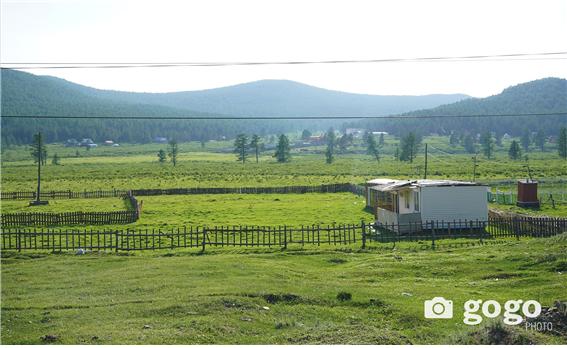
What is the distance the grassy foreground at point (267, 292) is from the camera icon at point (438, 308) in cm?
24

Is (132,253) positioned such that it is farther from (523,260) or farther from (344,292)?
(523,260)

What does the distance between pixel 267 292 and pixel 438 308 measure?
5.29 metres

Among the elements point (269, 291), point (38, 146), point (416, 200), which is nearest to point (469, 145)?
point (38, 146)

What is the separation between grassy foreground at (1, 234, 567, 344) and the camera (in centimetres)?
1543

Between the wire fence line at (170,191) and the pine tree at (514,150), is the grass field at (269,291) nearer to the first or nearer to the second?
the wire fence line at (170,191)

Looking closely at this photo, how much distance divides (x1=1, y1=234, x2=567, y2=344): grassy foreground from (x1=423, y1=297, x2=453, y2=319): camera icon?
24 centimetres

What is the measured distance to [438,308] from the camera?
56.3 feet

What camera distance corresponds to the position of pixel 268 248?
2933 centimetres

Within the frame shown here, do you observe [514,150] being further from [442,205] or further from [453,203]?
[442,205]

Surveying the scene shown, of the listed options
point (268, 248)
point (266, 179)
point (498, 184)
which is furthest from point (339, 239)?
point (266, 179)

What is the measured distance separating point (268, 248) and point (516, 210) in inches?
922

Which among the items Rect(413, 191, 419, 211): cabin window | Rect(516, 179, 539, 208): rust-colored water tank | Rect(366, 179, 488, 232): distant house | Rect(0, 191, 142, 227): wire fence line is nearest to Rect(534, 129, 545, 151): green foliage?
Rect(516, 179, 539, 208): rust-colored water tank

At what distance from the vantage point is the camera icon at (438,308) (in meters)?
16.6

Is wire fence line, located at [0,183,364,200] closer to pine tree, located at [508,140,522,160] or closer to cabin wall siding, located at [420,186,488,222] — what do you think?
cabin wall siding, located at [420,186,488,222]
